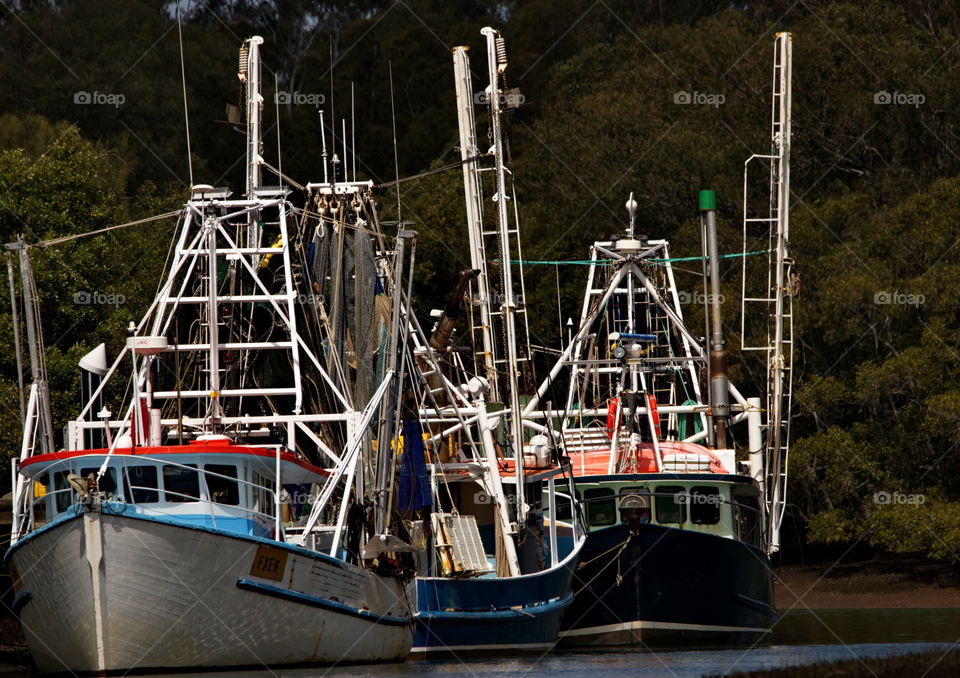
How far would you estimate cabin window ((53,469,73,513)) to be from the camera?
998 inches

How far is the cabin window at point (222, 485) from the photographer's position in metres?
25.0

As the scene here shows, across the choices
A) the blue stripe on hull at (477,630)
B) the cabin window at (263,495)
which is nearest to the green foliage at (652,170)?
the cabin window at (263,495)

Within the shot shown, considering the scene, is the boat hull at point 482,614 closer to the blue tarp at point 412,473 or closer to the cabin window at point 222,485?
the blue tarp at point 412,473

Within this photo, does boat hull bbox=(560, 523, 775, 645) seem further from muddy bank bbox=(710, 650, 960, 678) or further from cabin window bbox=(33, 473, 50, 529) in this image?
cabin window bbox=(33, 473, 50, 529)

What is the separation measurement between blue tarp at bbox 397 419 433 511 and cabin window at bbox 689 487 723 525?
6.69m

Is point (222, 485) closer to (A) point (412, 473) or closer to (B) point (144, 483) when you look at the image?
(B) point (144, 483)

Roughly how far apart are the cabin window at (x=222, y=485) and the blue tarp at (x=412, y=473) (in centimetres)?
478

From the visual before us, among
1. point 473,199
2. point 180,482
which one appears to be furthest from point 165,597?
point 473,199

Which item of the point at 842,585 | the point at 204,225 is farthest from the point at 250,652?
the point at 842,585

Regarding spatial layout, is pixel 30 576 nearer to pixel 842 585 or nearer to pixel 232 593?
pixel 232 593

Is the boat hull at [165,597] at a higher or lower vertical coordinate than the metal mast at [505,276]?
lower

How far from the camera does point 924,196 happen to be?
47.4 m

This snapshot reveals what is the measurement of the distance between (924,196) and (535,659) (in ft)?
78.3

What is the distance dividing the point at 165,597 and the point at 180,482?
245 cm
